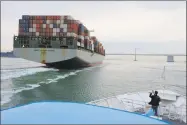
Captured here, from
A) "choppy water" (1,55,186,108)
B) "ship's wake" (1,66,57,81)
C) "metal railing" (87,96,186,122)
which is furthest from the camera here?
"ship's wake" (1,66,57,81)

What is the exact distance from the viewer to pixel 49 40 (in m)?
37.9

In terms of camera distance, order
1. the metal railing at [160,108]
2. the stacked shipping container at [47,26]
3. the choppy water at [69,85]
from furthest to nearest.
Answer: the stacked shipping container at [47,26], the choppy water at [69,85], the metal railing at [160,108]

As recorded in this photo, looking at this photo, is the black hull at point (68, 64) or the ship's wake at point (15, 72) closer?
the ship's wake at point (15, 72)

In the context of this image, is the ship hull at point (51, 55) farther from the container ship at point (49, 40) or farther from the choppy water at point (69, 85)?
the choppy water at point (69, 85)

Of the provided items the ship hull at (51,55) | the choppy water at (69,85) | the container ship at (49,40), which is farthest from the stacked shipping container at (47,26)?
the choppy water at (69,85)

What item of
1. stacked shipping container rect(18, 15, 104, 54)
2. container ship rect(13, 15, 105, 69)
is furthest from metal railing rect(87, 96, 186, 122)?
stacked shipping container rect(18, 15, 104, 54)

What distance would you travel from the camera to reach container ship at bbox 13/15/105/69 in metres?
36.7

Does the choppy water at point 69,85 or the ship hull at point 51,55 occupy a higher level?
the ship hull at point 51,55

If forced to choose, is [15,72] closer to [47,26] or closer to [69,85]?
[47,26]

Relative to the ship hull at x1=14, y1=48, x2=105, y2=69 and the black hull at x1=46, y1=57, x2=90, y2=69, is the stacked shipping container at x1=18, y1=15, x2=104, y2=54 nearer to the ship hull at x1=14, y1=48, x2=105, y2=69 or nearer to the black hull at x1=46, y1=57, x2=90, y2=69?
the ship hull at x1=14, y1=48, x2=105, y2=69

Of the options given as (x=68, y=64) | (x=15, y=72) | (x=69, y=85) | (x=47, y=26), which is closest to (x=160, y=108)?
(x=69, y=85)

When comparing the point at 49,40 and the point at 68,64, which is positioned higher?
the point at 49,40

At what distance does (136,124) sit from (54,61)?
3439 centimetres

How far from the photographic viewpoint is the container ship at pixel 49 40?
120 ft
